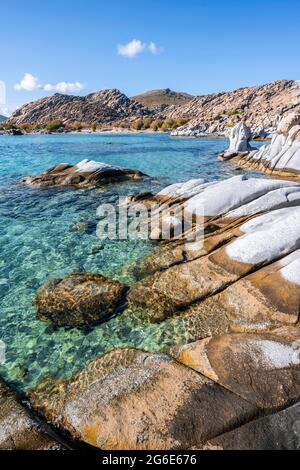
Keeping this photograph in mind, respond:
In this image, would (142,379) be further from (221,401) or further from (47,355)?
(47,355)

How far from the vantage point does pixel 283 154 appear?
93.6 ft

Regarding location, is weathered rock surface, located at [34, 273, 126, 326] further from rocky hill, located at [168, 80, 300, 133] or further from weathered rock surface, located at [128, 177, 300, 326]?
rocky hill, located at [168, 80, 300, 133]

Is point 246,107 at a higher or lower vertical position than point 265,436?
higher

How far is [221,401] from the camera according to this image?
523cm

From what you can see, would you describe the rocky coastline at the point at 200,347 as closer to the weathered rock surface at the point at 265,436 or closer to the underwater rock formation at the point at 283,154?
the weathered rock surface at the point at 265,436

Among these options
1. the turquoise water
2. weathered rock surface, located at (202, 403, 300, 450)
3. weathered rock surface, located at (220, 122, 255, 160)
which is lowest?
the turquoise water

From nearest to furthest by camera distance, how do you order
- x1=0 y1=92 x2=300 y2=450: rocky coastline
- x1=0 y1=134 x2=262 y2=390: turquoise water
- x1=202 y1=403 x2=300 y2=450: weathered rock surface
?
x1=202 y1=403 x2=300 y2=450: weathered rock surface
x1=0 y1=92 x2=300 y2=450: rocky coastline
x1=0 y1=134 x2=262 y2=390: turquoise water

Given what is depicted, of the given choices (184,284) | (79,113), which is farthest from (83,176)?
(79,113)

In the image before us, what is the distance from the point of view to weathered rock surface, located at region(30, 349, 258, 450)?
484 cm

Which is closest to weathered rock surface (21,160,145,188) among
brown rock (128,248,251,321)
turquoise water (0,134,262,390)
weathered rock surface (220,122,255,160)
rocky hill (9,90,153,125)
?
turquoise water (0,134,262,390)

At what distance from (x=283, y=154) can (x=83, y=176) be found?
18.6 meters

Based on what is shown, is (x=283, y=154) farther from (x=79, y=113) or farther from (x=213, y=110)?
(x=79, y=113)

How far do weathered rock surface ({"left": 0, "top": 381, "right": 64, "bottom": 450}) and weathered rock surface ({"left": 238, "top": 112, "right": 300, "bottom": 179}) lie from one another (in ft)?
86.0

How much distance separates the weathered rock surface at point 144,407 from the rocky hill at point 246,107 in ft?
345
